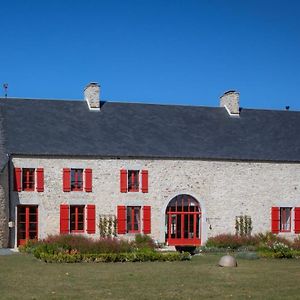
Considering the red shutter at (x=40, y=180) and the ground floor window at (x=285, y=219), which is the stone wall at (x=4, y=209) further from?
the ground floor window at (x=285, y=219)

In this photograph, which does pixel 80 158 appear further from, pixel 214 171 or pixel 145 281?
pixel 145 281

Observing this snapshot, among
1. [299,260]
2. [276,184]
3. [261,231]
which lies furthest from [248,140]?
[299,260]

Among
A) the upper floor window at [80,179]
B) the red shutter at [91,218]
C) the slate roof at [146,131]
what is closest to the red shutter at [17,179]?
the slate roof at [146,131]

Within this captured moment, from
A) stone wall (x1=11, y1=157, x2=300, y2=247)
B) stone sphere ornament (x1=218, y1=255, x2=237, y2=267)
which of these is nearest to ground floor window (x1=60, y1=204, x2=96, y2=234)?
stone wall (x1=11, y1=157, x2=300, y2=247)

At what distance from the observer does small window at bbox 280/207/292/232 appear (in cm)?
3023

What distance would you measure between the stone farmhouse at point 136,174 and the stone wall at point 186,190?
45 mm

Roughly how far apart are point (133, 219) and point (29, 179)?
503 centimetres

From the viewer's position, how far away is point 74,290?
12492mm

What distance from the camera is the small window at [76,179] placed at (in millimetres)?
27734

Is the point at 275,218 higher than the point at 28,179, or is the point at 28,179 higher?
the point at 28,179

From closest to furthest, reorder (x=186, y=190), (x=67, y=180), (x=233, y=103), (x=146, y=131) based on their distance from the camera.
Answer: (x=67, y=180), (x=186, y=190), (x=146, y=131), (x=233, y=103)

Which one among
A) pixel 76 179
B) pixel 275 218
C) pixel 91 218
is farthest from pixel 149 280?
pixel 275 218

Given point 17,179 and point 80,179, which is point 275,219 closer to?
point 80,179

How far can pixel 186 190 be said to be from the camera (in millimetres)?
29062
